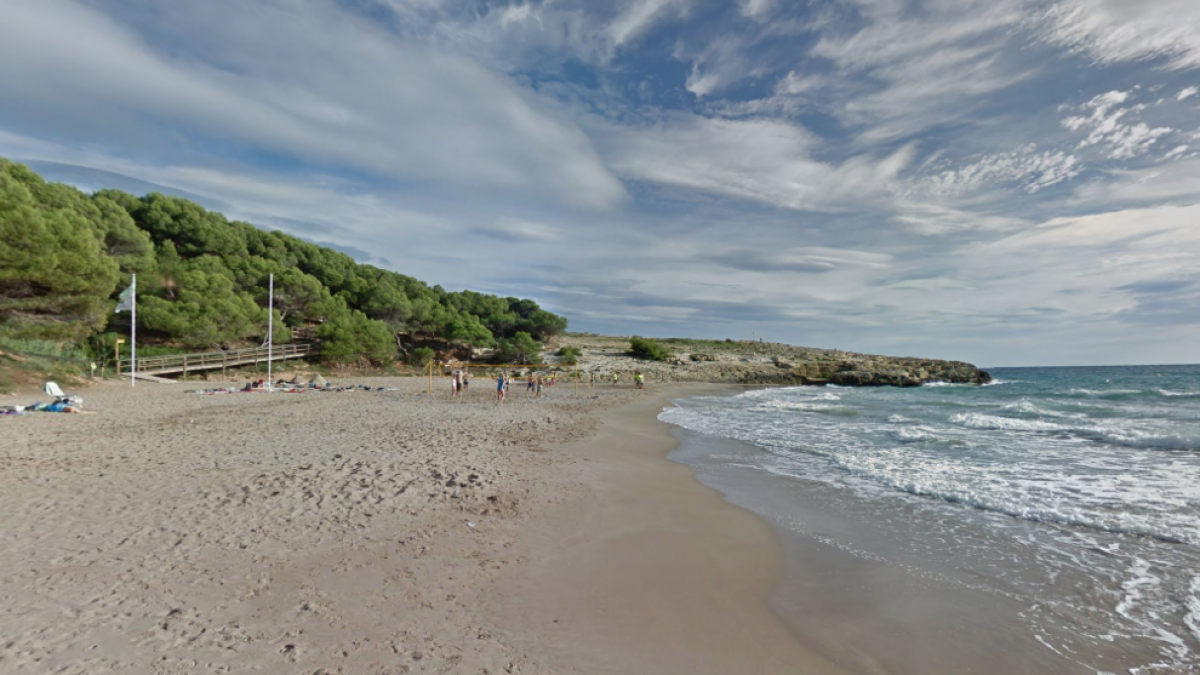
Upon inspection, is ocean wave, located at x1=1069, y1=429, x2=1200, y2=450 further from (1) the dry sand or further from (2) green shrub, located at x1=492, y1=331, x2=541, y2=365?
(2) green shrub, located at x1=492, y1=331, x2=541, y2=365

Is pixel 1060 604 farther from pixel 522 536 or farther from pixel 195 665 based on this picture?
pixel 195 665

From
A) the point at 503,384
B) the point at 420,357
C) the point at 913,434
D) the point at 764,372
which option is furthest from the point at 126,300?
the point at 764,372

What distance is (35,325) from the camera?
61.4 feet

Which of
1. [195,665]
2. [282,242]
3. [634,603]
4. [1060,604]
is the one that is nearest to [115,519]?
[195,665]

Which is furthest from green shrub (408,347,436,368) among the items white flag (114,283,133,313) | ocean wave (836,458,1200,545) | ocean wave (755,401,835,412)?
ocean wave (836,458,1200,545)

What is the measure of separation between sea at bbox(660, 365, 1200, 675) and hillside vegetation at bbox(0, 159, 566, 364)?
24.0 metres

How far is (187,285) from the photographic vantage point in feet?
93.0

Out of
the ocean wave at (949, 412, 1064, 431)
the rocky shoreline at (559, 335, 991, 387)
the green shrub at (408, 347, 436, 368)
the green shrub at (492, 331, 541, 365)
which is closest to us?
the ocean wave at (949, 412, 1064, 431)

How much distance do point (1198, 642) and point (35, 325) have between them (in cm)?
3038

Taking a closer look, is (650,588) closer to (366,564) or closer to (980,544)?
(366,564)

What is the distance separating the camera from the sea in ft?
12.3

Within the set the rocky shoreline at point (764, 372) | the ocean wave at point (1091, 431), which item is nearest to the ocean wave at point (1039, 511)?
the ocean wave at point (1091, 431)

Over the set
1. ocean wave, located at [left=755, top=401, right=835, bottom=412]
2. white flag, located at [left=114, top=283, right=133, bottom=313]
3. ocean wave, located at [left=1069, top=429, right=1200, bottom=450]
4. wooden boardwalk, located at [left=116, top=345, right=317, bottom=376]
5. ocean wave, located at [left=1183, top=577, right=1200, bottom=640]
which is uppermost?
white flag, located at [left=114, top=283, right=133, bottom=313]

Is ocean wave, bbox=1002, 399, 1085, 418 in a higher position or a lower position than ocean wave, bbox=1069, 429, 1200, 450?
lower
